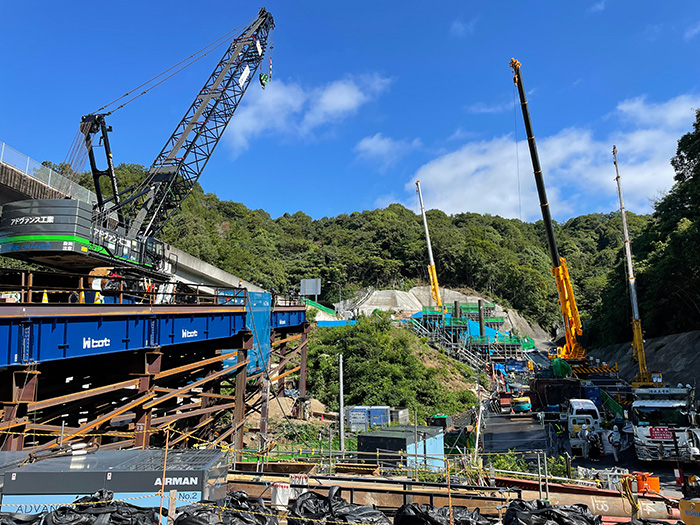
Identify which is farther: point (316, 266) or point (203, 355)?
point (316, 266)

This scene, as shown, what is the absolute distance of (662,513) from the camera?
38.9ft

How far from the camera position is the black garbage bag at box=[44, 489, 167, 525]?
7465 millimetres

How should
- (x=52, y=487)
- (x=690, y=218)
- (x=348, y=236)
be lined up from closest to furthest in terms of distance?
(x=52, y=487)
(x=690, y=218)
(x=348, y=236)

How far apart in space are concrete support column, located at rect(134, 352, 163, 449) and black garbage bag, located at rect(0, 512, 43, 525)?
23.9 ft

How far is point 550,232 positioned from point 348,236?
240 feet

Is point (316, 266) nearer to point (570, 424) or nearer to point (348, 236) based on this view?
point (348, 236)

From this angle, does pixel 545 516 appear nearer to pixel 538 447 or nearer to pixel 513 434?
pixel 538 447

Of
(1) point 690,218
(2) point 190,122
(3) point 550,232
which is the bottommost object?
(3) point 550,232

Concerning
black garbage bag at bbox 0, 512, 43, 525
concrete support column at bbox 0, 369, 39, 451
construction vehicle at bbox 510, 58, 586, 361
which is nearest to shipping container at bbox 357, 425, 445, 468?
concrete support column at bbox 0, 369, 39, 451

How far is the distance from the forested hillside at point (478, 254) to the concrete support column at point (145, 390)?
44601 millimetres

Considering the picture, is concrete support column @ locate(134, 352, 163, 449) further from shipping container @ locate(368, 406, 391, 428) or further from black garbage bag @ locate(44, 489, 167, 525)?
shipping container @ locate(368, 406, 391, 428)

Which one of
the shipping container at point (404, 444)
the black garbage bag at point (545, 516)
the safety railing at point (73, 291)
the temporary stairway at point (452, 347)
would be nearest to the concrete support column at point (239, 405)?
the safety railing at point (73, 291)

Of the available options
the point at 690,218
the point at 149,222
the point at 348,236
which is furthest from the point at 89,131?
the point at 348,236

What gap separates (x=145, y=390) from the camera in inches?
635
